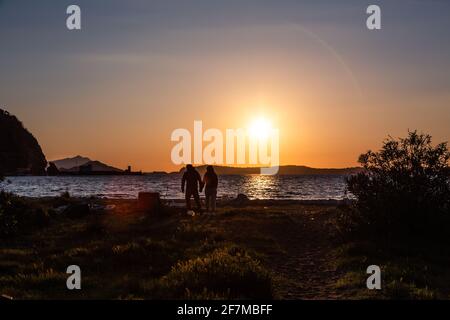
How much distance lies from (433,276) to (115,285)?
346 inches

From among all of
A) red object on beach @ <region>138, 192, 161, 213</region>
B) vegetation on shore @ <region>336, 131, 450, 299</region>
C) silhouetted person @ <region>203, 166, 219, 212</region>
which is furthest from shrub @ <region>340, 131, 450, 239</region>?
red object on beach @ <region>138, 192, 161, 213</region>

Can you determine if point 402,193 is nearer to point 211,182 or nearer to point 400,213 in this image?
point 400,213

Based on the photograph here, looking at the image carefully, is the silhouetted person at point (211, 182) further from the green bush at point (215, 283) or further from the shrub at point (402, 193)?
the green bush at point (215, 283)

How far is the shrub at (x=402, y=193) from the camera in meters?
19.0

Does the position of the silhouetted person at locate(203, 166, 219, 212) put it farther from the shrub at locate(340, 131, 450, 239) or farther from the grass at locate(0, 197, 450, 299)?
the shrub at locate(340, 131, 450, 239)

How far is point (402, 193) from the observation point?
1941cm

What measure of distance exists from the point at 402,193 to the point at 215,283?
11.1m

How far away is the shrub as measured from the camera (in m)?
19.0

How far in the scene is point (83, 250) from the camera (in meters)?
16.1

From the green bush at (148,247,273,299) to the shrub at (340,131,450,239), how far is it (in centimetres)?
875

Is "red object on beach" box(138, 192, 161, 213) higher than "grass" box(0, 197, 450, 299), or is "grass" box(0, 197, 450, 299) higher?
"red object on beach" box(138, 192, 161, 213)

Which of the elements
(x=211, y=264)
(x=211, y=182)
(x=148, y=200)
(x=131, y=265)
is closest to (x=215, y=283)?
(x=211, y=264)
